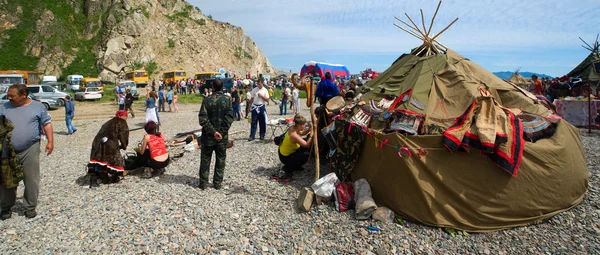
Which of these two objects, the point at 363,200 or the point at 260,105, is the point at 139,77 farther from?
the point at 363,200

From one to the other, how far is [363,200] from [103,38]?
50151 mm

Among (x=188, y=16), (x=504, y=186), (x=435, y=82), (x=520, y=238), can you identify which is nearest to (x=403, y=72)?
(x=435, y=82)

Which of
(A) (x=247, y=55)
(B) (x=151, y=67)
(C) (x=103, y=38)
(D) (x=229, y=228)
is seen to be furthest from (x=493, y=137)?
(A) (x=247, y=55)

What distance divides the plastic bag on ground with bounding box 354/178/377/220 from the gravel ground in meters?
0.15

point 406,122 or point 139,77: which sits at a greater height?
point 139,77

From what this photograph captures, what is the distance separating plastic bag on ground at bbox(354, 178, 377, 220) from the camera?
15.0 ft

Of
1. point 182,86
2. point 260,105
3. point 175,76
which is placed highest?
point 175,76

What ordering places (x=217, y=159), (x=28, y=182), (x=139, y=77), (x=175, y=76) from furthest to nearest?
(x=175, y=76) < (x=139, y=77) < (x=217, y=159) < (x=28, y=182)

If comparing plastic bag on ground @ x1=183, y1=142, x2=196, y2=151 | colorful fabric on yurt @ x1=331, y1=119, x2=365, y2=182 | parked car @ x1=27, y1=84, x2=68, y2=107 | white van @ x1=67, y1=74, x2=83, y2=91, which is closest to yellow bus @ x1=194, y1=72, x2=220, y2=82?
white van @ x1=67, y1=74, x2=83, y2=91

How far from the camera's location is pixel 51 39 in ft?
138

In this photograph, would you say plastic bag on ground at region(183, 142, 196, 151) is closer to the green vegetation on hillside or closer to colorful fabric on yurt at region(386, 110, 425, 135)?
colorful fabric on yurt at region(386, 110, 425, 135)

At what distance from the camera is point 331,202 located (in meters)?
5.07

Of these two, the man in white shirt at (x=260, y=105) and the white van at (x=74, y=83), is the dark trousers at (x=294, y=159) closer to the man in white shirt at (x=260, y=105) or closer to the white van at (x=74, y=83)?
the man in white shirt at (x=260, y=105)

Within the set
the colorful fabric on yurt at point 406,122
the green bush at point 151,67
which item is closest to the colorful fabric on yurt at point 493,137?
the colorful fabric on yurt at point 406,122
